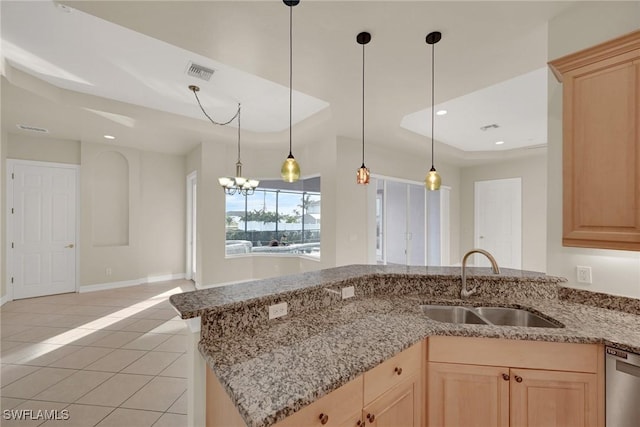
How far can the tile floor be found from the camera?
203cm

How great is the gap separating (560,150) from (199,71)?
331 cm

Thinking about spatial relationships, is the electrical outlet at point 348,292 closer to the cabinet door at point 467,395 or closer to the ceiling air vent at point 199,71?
the cabinet door at point 467,395

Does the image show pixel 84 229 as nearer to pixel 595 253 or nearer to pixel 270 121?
pixel 270 121

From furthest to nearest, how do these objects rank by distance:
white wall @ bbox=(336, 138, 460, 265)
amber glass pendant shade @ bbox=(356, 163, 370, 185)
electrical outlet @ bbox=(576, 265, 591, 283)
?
white wall @ bbox=(336, 138, 460, 265)
amber glass pendant shade @ bbox=(356, 163, 370, 185)
electrical outlet @ bbox=(576, 265, 591, 283)

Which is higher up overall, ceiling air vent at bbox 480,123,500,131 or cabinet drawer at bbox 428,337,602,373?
ceiling air vent at bbox 480,123,500,131

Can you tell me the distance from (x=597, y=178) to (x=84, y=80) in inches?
190

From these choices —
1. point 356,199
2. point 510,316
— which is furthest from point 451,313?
point 356,199

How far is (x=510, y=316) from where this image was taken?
72.7 inches

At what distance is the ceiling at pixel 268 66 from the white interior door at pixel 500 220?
1.57 meters

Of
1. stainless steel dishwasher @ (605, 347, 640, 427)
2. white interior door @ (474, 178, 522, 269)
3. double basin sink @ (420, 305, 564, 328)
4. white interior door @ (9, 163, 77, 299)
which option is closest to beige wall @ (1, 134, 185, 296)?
white interior door @ (9, 163, 77, 299)

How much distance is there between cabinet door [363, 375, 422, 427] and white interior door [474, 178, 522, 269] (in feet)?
19.3

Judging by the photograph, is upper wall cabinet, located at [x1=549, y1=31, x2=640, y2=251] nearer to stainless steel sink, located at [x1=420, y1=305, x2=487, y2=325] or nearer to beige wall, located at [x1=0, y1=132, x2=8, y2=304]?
stainless steel sink, located at [x1=420, y1=305, x2=487, y2=325]

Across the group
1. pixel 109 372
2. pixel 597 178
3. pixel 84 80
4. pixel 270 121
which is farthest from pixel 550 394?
pixel 84 80

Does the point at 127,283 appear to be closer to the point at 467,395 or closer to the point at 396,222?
the point at 396,222
